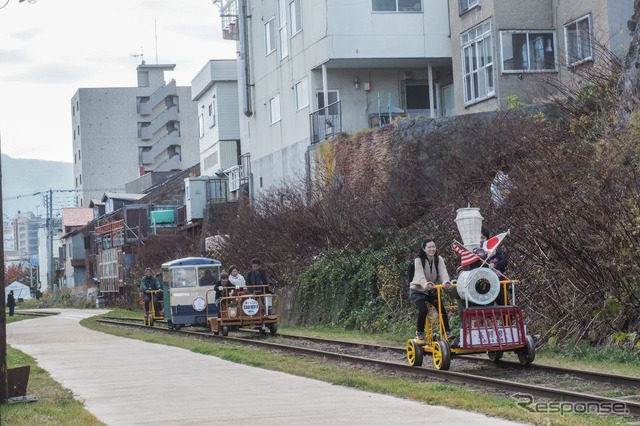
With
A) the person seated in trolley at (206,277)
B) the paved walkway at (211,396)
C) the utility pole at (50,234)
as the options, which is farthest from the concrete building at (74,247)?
the paved walkway at (211,396)

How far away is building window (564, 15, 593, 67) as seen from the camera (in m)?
32.9

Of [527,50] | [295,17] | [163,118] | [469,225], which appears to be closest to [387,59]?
[295,17]

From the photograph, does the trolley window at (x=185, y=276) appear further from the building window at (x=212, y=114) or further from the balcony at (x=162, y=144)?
the balcony at (x=162, y=144)

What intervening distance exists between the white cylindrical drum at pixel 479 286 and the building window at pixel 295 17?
30.7 m

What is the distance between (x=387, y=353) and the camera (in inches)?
813

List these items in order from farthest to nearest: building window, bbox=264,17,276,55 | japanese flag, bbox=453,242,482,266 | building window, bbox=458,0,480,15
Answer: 1. building window, bbox=264,17,276,55
2. building window, bbox=458,0,480,15
3. japanese flag, bbox=453,242,482,266

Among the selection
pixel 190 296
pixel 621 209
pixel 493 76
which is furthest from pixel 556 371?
pixel 493 76

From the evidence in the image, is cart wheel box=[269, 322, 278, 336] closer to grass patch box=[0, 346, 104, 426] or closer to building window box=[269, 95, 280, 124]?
grass patch box=[0, 346, 104, 426]

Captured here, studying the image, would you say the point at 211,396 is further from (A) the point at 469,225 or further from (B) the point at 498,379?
(A) the point at 469,225

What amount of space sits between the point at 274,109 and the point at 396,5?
900 cm

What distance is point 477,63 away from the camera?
37688 millimetres

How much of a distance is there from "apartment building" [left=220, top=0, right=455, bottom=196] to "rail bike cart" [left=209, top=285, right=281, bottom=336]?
12.6m

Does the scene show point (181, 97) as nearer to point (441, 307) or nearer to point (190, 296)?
point (190, 296)

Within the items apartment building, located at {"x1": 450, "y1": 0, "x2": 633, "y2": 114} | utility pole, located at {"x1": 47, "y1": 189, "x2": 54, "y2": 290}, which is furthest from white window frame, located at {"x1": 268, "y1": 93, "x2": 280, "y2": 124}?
utility pole, located at {"x1": 47, "y1": 189, "x2": 54, "y2": 290}
